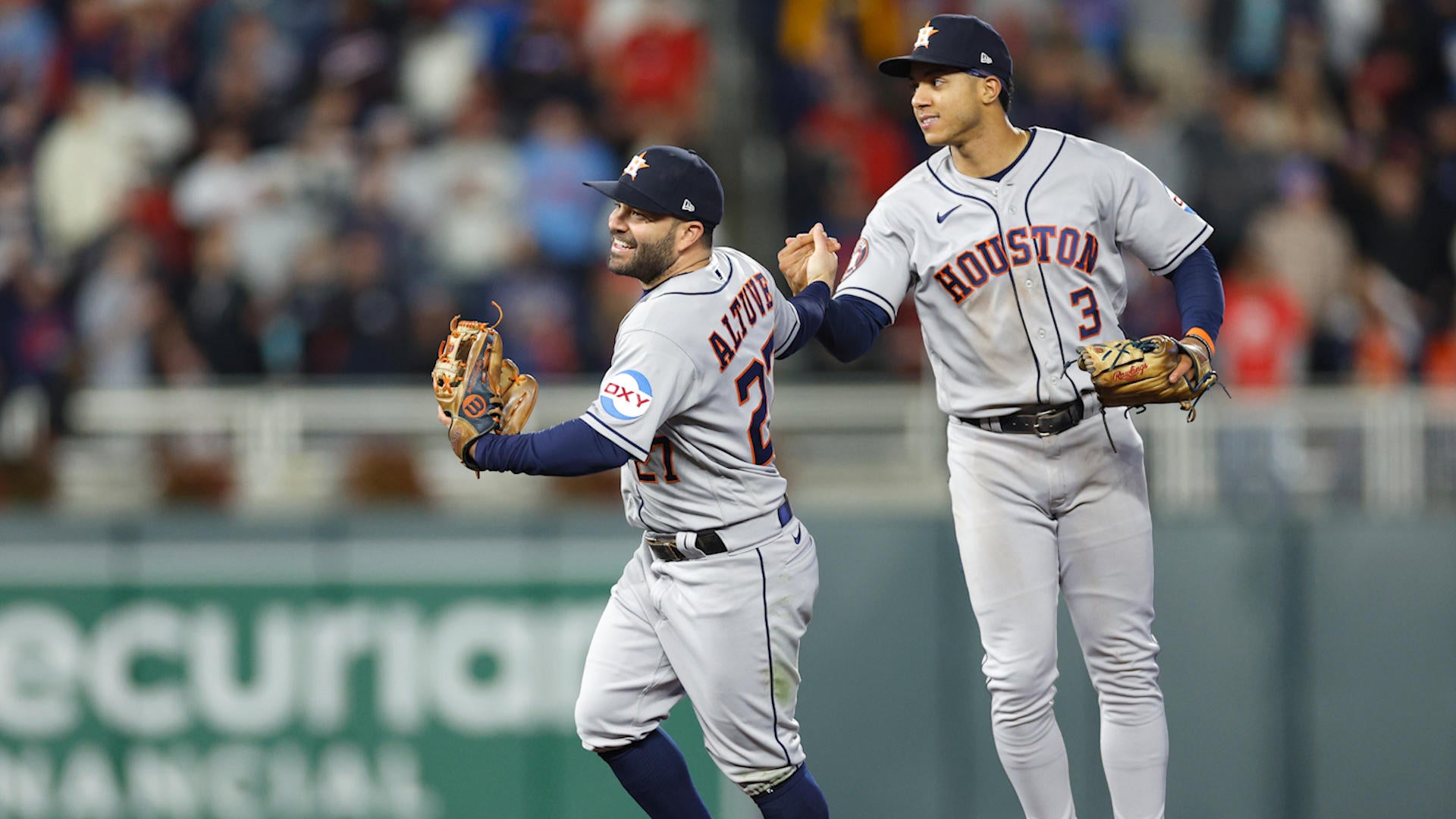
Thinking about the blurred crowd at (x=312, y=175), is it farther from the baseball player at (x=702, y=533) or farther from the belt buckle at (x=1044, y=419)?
the belt buckle at (x=1044, y=419)

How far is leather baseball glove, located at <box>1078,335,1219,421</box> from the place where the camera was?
411 centimetres

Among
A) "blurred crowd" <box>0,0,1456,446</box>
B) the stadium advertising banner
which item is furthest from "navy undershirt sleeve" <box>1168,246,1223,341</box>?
"blurred crowd" <box>0,0,1456,446</box>

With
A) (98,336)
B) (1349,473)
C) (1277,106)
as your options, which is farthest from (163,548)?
(1277,106)

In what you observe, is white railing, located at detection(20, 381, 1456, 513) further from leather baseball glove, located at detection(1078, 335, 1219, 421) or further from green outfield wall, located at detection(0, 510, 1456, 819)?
leather baseball glove, located at detection(1078, 335, 1219, 421)

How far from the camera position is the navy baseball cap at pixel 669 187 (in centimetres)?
434

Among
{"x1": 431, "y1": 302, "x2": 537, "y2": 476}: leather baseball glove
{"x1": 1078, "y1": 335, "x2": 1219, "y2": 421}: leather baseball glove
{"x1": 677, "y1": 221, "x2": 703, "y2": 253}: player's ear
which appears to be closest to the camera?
{"x1": 1078, "y1": 335, "x2": 1219, "y2": 421}: leather baseball glove

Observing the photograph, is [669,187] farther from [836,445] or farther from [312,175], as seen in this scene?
[312,175]

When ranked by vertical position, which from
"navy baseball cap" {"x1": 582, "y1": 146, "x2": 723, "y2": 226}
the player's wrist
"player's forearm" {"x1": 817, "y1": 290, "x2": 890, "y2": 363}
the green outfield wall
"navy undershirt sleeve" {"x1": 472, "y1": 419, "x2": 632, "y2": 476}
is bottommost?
the green outfield wall

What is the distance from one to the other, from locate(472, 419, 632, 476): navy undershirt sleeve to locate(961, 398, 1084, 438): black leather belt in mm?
977

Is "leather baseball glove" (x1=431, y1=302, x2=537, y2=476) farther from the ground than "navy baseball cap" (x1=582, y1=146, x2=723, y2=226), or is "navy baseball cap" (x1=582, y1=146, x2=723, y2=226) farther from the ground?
"navy baseball cap" (x1=582, y1=146, x2=723, y2=226)

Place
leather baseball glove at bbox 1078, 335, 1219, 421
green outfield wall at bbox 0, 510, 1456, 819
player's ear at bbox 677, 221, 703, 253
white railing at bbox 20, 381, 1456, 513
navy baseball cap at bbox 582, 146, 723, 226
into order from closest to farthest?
leather baseball glove at bbox 1078, 335, 1219, 421 < navy baseball cap at bbox 582, 146, 723, 226 < player's ear at bbox 677, 221, 703, 253 < green outfield wall at bbox 0, 510, 1456, 819 < white railing at bbox 20, 381, 1456, 513

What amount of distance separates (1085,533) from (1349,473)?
11.2ft

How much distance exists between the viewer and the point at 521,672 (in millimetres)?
7500

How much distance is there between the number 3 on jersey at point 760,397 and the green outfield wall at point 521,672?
2884 millimetres
